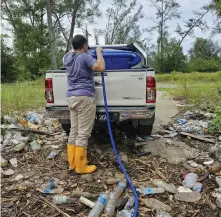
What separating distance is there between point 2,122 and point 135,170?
3.35 m

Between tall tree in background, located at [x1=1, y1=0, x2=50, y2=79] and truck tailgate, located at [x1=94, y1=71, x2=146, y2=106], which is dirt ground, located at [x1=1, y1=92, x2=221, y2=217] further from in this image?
tall tree in background, located at [x1=1, y1=0, x2=50, y2=79]

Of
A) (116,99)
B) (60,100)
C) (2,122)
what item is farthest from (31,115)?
(116,99)

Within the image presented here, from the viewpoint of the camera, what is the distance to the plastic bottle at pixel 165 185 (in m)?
3.47

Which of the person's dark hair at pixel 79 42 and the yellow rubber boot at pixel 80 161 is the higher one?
the person's dark hair at pixel 79 42

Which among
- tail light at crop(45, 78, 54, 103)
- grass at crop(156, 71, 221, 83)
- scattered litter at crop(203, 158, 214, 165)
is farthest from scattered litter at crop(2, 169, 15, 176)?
grass at crop(156, 71, 221, 83)

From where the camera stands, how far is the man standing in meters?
3.90

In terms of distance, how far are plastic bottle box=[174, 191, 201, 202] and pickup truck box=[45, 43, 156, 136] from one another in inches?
52.7

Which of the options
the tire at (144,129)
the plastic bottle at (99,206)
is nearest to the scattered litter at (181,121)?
the tire at (144,129)

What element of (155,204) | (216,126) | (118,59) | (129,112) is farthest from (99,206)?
(216,126)

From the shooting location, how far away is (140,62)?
18.5 ft

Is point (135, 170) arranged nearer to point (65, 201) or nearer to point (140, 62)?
point (65, 201)

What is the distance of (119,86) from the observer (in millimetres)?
4344

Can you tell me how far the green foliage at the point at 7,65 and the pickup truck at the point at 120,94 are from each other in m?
21.4

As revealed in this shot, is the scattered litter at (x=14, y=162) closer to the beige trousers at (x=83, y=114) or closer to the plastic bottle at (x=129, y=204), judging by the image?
the beige trousers at (x=83, y=114)
